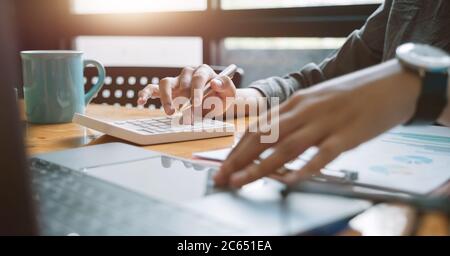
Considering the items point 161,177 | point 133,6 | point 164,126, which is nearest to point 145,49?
point 133,6

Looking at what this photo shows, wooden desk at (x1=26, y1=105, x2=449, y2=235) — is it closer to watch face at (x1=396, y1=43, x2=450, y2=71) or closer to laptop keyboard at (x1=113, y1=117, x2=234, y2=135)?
laptop keyboard at (x1=113, y1=117, x2=234, y2=135)

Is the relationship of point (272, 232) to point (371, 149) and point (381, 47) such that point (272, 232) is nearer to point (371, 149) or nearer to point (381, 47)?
point (371, 149)

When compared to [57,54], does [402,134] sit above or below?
below

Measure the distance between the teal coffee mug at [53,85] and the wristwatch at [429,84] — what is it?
622 mm

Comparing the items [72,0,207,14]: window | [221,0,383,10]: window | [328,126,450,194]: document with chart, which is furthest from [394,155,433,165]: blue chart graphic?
[72,0,207,14]: window

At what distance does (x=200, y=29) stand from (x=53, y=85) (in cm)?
130

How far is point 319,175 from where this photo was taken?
584 millimetres

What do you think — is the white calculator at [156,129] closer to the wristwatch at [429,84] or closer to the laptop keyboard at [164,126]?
the laptop keyboard at [164,126]

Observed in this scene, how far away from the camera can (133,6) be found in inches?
100.0

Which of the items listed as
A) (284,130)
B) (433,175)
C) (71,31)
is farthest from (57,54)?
(71,31)

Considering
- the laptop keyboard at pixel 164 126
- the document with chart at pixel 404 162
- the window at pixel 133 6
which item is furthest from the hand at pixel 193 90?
the window at pixel 133 6

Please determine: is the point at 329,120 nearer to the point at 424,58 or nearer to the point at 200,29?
the point at 424,58

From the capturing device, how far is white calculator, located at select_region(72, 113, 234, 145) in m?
0.83
